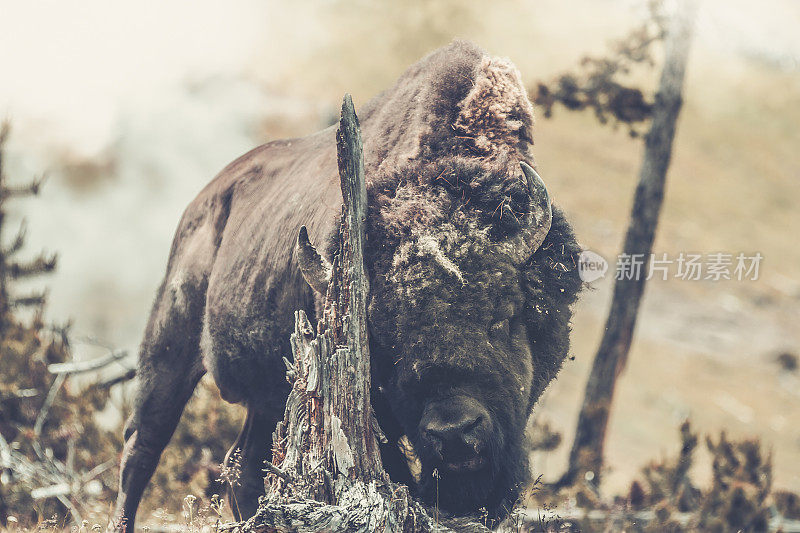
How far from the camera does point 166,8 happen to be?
1114 inches

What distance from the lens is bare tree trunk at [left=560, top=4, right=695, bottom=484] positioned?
9211 mm

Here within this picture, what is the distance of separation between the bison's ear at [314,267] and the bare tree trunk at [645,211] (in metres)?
6.27

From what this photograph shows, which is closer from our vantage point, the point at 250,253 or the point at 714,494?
the point at 250,253

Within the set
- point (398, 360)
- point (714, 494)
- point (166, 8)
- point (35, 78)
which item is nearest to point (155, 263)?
point (35, 78)

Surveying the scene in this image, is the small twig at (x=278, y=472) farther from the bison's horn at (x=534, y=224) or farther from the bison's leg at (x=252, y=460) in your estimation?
the bison's leg at (x=252, y=460)

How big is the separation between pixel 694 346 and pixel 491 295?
81.0 ft

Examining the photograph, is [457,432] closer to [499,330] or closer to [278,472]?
[499,330]

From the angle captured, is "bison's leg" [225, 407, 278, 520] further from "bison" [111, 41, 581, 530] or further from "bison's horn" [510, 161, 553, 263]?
"bison's horn" [510, 161, 553, 263]

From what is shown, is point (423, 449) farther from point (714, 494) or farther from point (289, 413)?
point (714, 494)

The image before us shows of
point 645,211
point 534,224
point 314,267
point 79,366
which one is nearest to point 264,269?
point 314,267

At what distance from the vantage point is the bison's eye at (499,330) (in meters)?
3.58

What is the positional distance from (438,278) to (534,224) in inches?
21.5

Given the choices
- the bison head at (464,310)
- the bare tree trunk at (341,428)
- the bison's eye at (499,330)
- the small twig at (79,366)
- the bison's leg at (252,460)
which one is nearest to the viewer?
the bare tree trunk at (341,428)

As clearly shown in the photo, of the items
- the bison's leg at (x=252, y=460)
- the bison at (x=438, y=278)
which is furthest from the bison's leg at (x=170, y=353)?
the bison's leg at (x=252, y=460)
